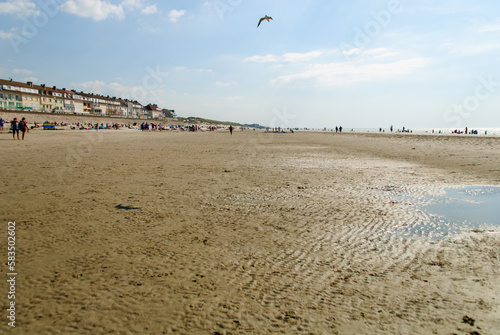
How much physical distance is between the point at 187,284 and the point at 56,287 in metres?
1.64

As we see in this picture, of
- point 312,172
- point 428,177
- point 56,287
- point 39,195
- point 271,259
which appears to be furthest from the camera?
point 312,172

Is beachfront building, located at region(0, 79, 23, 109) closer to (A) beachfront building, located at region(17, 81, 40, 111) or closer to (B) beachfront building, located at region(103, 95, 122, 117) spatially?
(A) beachfront building, located at region(17, 81, 40, 111)

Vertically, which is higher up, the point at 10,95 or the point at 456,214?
the point at 10,95

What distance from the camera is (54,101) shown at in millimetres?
107938

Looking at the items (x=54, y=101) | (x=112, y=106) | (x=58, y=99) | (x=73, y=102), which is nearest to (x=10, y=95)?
(x=54, y=101)

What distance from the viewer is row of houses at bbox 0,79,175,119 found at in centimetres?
8869

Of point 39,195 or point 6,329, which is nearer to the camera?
point 6,329

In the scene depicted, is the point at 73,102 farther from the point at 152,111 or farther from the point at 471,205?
the point at 471,205

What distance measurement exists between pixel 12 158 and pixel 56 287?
14955mm

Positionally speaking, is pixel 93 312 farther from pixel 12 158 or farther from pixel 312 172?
pixel 12 158

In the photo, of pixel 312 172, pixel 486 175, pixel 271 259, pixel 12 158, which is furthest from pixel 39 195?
pixel 486 175

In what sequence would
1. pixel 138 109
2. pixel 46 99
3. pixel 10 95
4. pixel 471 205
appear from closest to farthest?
pixel 471 205
pixel 10 95
pixel 46 99
pixel 138 109

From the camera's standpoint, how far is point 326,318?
121 inches

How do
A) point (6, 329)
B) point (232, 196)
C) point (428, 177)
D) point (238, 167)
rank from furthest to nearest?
point (238, 167) < point (428, 177) < point (232, 196) < point (6, 329)
